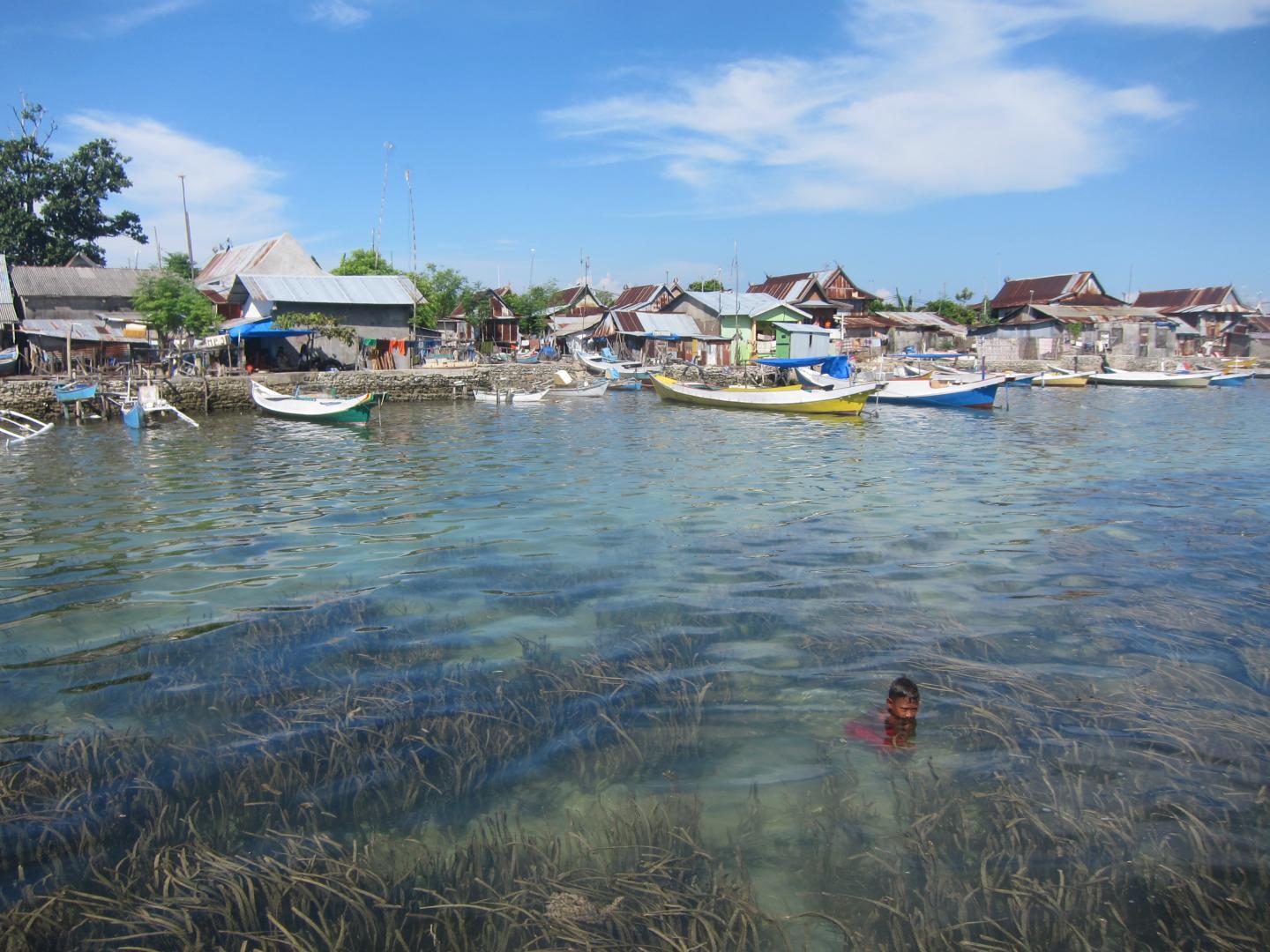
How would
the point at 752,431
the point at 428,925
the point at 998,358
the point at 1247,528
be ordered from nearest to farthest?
the point at 428,925
the point at 1247,528
the point at 752,431
the point at 998,358

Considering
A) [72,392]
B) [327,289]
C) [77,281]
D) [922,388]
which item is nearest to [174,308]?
[327,289]

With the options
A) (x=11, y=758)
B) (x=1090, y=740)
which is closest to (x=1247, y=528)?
(x=1090, y=740)

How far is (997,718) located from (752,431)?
20509 mm

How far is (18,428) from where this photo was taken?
24094 millimetres

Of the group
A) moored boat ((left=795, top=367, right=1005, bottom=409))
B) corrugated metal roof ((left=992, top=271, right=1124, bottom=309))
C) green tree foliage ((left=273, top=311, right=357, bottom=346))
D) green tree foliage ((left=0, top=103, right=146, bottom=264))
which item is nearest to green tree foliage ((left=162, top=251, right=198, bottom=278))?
green tree foliage ((left=0, top=103, right=146, bottom=264))

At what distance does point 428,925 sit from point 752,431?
22.7 m

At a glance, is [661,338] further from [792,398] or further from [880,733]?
[880,733]

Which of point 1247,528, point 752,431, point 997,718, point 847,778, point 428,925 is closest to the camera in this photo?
point 428,925

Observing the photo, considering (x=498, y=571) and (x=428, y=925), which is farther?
(x=498, y=571)

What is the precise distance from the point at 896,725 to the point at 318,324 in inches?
1398

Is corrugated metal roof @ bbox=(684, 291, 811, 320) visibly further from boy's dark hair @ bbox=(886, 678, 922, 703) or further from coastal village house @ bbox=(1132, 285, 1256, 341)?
boy's dark hair @ bbox=(886, 678, 922, 703)

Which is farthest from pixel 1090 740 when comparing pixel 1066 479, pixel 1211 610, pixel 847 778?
pixel 1066 479

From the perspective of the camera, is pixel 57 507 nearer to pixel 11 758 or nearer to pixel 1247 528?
pixel 11 758

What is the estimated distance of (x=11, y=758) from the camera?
15.9ft
